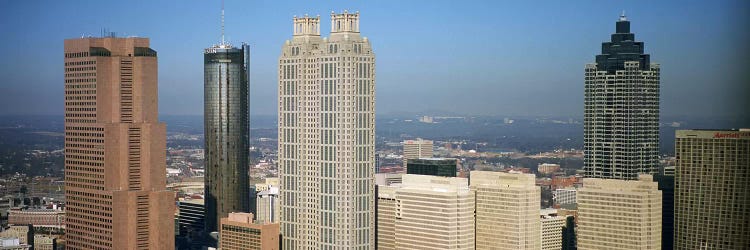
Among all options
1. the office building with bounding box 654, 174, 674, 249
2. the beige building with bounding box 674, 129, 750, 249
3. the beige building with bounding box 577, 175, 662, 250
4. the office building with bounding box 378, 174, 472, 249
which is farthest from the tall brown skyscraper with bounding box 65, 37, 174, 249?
the beige building with bounding box 674, 129, 750, 249

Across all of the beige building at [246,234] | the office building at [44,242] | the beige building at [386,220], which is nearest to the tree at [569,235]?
the beige building at [386,220]

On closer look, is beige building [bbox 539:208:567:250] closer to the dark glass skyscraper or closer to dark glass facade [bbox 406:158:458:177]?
dark glass facade [bbox 406:158:458:177]

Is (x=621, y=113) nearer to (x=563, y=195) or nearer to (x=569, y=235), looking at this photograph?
(x=563, y=195)

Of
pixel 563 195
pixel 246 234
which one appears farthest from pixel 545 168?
pixel 246 234

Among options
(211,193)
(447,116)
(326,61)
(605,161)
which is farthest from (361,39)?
(211,193)

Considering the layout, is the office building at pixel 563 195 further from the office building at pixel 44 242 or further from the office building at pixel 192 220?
the office building at pixel 44 242

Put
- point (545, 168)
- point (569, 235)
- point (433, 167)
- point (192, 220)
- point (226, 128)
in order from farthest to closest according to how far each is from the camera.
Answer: point (226, 128), point (192, 220), point (433, 167), point (545, 168), point (569, 235)

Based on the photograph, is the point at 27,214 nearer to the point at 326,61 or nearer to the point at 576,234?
the point at 326,61
